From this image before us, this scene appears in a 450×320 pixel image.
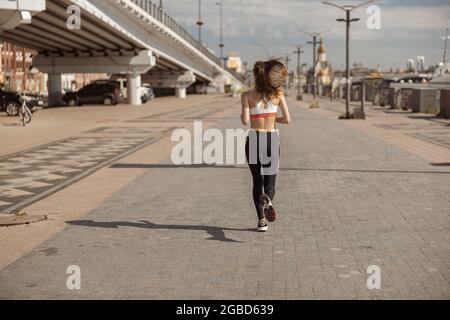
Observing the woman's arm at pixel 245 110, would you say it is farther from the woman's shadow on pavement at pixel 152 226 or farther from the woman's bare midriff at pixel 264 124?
the woman's shadow on pavement at pixel 152 226

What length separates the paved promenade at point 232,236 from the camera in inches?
213

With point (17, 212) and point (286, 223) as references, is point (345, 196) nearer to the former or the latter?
point (286, 223)

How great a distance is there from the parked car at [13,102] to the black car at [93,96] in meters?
13.6

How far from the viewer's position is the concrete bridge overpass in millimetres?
34312

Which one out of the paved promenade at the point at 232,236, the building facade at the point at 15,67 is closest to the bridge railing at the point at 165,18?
the building facade at the point at 15,67

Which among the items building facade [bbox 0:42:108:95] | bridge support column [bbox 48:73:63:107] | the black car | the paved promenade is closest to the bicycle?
the paved promenade

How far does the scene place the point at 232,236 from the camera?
734 centimetres

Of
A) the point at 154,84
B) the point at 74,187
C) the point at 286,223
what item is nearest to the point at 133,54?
the point at 154,84

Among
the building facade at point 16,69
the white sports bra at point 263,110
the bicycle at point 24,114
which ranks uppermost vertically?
the building facade at point 16,69

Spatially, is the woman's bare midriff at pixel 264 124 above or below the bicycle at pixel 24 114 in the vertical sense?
above

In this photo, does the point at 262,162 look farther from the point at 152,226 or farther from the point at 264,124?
the point at 152,226

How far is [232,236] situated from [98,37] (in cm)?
4075

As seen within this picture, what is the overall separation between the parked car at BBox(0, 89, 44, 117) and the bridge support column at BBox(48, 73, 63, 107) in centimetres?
1653

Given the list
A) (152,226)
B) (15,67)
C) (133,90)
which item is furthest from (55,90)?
(152,226)
